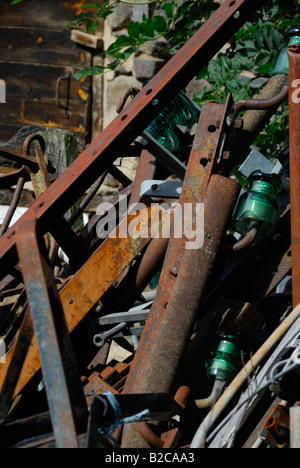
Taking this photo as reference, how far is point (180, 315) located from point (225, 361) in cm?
25

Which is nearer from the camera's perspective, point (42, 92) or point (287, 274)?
point (287, 274)

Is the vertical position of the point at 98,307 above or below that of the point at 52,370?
below

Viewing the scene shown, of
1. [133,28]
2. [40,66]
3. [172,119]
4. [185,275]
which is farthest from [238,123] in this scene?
[40,66]

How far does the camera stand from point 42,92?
5.63 m

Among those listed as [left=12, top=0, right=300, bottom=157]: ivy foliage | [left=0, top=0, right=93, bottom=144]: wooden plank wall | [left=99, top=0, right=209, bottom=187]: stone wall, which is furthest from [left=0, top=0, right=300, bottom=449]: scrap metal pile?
[left=0, top=0, right=93, bottom=144]: wooden plank wall

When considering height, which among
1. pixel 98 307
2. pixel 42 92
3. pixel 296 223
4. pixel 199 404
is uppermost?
pixel 42 92

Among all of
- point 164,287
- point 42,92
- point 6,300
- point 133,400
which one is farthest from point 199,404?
point 42,92

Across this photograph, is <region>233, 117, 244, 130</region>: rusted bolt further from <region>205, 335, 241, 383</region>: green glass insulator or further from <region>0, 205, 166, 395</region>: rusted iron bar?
<region>205, 335, 241, 383</region>: green glass insulator

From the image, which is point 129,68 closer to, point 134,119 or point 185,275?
point 134,119

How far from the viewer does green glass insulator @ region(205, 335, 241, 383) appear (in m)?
2.03

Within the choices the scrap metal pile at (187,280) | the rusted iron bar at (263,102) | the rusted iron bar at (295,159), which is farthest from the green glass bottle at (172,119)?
the rusted iron bar at (295,159)

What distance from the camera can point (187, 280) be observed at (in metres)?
1.94
